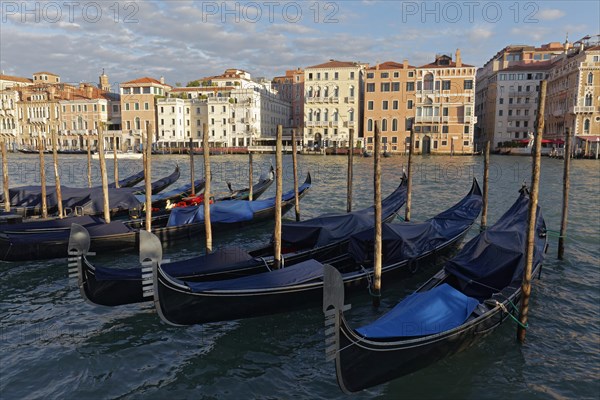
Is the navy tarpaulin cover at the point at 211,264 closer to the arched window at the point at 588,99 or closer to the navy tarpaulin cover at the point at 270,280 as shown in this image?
the navy tarpaulin cover at the point at 270,280

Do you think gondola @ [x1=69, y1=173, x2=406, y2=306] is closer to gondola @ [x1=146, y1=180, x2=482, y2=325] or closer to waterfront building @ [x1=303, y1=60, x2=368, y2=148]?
gondola @ [x1=146, y1=180, x2=482, y2=325]

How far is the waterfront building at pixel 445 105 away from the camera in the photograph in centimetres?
4250

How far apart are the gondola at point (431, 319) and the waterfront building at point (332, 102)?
132 feet

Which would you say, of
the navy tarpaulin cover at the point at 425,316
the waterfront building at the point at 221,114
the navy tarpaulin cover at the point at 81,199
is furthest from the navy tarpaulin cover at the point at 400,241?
the waterfront building at the point at 221,114

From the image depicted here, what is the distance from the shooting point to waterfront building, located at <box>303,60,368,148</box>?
4659cm

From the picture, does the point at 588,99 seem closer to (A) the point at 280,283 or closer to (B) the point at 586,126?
(B) the point at 586,126

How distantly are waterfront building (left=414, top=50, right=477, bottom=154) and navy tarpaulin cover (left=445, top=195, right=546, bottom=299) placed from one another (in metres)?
38.1

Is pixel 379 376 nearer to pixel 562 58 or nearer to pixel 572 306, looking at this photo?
pixel 572 306

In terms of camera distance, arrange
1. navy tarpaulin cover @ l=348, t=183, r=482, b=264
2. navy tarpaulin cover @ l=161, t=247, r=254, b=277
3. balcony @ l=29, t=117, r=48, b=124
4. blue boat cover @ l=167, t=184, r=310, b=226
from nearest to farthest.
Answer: navy tarpaulin cover @ l=161, t=247, r=254, b=277, navy tarpaulin cover @ l=348, t=183, r=482, b=264, blue boat cover @ l=167, t=184, r=310, b=226, balcony @ l=29, t=117, r=48, b=124

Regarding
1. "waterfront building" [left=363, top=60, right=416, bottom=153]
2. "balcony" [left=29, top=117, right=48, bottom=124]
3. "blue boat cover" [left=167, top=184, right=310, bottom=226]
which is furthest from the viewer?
"balcony" [left=29, top=117, right=48, bottom=124]

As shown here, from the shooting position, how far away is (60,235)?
9.46 meters

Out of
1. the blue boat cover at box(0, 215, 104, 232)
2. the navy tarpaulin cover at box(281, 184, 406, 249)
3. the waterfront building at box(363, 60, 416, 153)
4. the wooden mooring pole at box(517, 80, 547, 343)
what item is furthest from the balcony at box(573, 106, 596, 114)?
the blue boat cover at box(0, 215, 104, 232)

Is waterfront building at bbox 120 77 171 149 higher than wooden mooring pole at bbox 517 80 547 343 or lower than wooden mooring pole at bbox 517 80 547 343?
higher

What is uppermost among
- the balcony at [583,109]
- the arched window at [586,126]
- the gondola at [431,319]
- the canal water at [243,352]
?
the balcony at [583,109]
